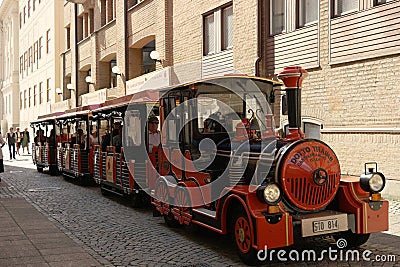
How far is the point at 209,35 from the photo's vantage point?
1683cm

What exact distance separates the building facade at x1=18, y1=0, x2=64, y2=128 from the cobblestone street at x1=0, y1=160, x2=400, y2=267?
24.5 metres

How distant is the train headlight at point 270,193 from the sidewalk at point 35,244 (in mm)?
2137

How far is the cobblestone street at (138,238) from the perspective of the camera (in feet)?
21.2

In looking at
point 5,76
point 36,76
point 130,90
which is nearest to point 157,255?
point 130,90

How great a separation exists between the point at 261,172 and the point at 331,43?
6246 millimetres

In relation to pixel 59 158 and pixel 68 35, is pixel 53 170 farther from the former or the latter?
pixel 68 35

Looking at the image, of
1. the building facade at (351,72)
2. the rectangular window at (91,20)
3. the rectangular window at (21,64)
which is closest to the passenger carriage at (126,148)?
the building facade at (351,72)

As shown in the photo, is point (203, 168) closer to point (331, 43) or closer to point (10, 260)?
point (10, 260)

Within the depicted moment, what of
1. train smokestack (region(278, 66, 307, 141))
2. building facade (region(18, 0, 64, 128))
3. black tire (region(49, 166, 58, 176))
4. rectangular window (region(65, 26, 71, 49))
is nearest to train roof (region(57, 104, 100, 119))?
black tire (region(49, 166, 58, 176))

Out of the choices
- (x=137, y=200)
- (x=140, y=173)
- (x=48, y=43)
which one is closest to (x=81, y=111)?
(x=137, y=200)

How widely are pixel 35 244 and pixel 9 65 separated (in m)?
51.5

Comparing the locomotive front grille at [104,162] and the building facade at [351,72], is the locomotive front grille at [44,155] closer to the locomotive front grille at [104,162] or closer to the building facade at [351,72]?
the locomotive front grille at [104,162]

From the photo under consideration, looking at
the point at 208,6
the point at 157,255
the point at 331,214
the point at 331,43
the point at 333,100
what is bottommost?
the point at 157,255

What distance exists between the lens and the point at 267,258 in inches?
247
